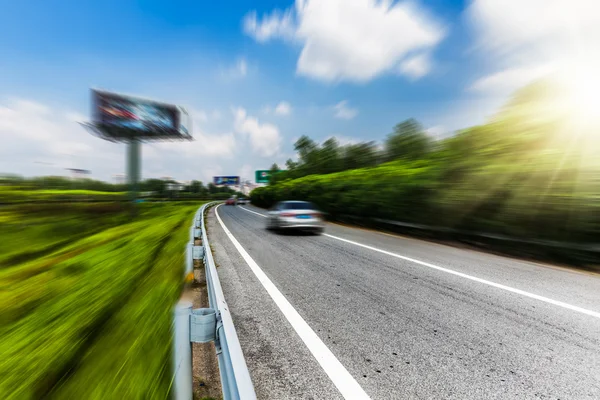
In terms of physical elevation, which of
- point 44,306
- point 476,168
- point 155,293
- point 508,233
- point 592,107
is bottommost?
point 44,306

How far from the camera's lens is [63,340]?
3855 millimetres

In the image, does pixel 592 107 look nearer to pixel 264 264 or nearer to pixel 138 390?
pixel 264 264

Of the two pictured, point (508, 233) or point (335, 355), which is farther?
point (508, 233)

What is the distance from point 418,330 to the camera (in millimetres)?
3479

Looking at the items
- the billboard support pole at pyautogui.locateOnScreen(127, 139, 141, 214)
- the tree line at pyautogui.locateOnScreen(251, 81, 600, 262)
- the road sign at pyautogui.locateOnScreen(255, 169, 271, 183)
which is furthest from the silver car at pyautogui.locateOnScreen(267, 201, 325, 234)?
the road sign at pyautogui.locateOnScreen(255, 169, 271, 183)

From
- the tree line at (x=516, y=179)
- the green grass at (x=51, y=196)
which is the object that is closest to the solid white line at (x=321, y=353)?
the tree line at (x=516, y=179)

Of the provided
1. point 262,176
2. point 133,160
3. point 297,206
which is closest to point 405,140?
point 297,206

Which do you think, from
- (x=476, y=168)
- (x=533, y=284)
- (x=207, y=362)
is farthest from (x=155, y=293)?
(x=476, y=168)

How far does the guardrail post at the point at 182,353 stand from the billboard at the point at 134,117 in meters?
45.7

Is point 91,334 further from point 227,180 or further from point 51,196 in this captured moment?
point 227,180

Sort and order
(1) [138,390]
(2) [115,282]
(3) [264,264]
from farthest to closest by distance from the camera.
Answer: (3) [264,264]
(2) [115,282]
(1) [138,390]

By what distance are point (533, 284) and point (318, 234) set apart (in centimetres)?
856

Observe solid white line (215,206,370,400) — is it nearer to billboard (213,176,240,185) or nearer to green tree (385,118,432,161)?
green tree (385,118,432,161)

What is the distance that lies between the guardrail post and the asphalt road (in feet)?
3.02
